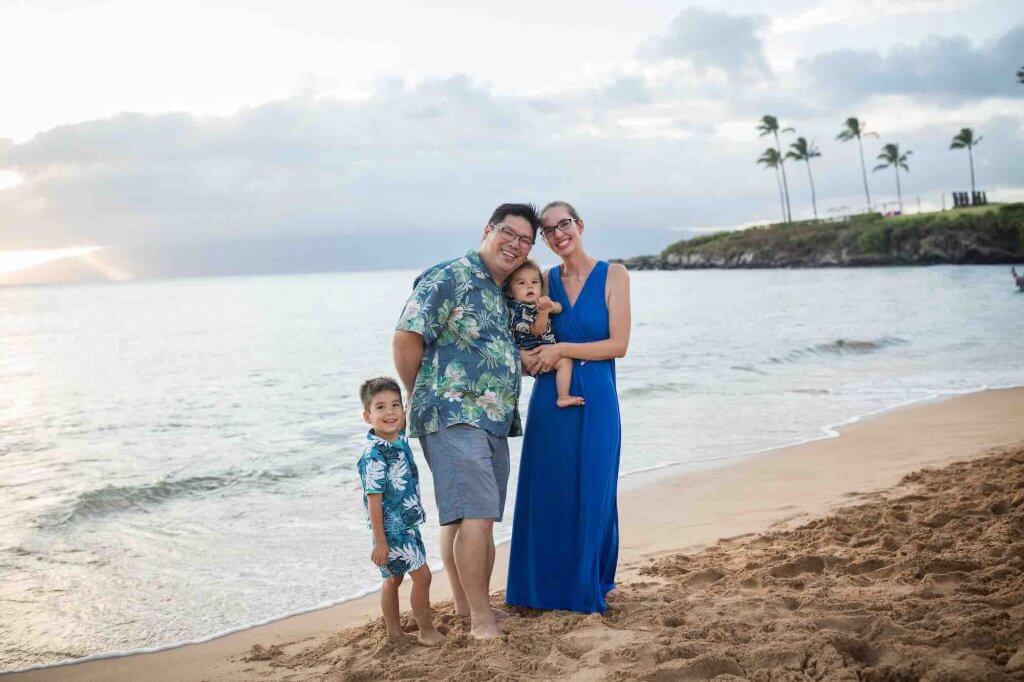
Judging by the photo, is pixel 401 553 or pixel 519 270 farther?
pixel 519 270

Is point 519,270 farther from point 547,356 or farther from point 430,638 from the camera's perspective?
point 430,638

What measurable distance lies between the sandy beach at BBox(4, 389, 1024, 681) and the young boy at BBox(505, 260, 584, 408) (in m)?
1.13

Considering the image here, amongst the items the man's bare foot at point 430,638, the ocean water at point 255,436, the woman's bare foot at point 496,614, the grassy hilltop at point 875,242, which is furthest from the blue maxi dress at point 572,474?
the grassy hilltop at point 875,242

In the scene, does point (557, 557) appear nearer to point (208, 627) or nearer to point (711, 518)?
point (208, 627)

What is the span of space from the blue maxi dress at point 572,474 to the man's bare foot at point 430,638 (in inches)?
21.1

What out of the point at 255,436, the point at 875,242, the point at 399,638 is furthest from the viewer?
the point at 875,242

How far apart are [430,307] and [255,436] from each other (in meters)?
8.77

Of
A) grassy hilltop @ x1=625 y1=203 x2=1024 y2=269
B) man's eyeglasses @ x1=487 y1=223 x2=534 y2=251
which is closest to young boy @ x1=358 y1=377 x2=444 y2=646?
man's eyeglasses @ x1=487 y1=223 x2=534 y2=251

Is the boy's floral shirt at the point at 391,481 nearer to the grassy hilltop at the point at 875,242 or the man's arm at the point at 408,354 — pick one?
the man's arm at the point at 408,354

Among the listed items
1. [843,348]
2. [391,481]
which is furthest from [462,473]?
[843,348]

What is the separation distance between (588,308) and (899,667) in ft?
6.76

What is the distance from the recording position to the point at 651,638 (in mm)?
3572

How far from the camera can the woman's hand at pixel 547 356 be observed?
13.5ft

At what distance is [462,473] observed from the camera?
383cm
